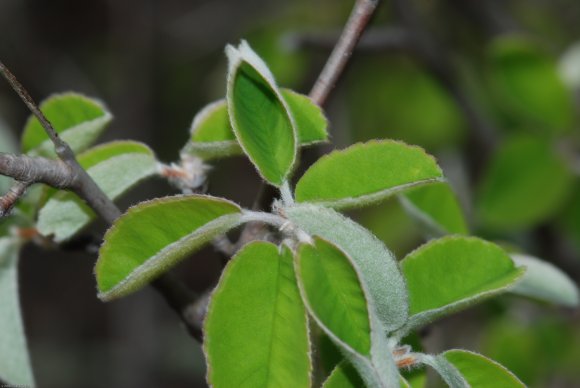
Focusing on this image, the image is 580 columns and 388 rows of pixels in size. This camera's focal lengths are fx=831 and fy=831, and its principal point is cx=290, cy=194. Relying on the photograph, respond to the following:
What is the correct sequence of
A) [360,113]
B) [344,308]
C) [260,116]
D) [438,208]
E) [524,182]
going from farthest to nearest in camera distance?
[360,113]
[524,182]
[438,208]
[260,116]
[344,308]

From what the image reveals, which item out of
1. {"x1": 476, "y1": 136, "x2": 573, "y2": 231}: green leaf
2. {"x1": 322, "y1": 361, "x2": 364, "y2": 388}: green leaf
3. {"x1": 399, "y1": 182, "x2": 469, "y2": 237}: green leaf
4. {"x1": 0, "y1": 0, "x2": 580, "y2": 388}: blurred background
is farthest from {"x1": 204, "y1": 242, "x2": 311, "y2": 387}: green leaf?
{"x1": 476, "y1": 136, "x2": 573, "y2": 231}: green leaf

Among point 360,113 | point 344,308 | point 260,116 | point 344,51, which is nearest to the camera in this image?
point 344,308

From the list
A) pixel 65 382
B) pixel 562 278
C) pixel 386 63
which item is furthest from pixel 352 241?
pixel 65 382

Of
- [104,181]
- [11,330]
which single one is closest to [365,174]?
[104,181]

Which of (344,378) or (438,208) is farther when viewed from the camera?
(438,208)

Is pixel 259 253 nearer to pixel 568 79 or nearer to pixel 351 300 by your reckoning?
pixel 351 300

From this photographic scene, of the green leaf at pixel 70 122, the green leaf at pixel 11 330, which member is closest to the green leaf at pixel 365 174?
the green leaf at pixel 70 122

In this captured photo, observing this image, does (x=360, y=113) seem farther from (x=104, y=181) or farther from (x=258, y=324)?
(x=258, y=324)

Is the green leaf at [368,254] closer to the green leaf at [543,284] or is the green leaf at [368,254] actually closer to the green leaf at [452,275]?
the green leaf at [452,275]
